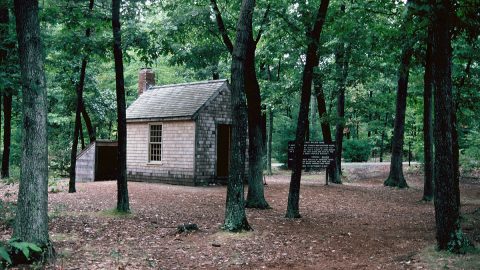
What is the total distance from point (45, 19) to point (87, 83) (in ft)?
50.5

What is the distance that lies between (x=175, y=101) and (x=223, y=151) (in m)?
3.57

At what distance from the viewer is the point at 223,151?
2203 cm

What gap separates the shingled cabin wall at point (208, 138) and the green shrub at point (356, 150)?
1750 centimetres

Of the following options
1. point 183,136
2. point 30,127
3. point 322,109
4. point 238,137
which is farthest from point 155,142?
point 30,127


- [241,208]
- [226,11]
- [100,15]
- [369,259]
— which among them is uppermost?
[226,11]

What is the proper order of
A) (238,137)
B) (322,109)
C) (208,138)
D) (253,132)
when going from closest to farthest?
(238,137) → (253,132) → (208,138) → (322,109)

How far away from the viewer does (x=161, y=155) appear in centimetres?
2122

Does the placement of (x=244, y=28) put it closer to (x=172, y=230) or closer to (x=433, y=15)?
(x=433, y=15)

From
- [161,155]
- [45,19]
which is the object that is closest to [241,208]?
[45,19]

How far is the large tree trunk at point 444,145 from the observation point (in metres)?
6.82

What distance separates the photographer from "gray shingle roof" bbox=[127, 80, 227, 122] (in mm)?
20375

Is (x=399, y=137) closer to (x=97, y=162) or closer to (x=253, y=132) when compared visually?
(x=253, y=132)

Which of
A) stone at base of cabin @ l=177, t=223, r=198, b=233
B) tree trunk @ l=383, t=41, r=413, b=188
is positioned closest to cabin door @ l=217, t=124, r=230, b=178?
tree trunk @ l=383, t=41, r=413, b=188

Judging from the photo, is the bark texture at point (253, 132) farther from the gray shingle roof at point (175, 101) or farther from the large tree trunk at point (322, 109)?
the gray shingle roof at point (175, 101)
